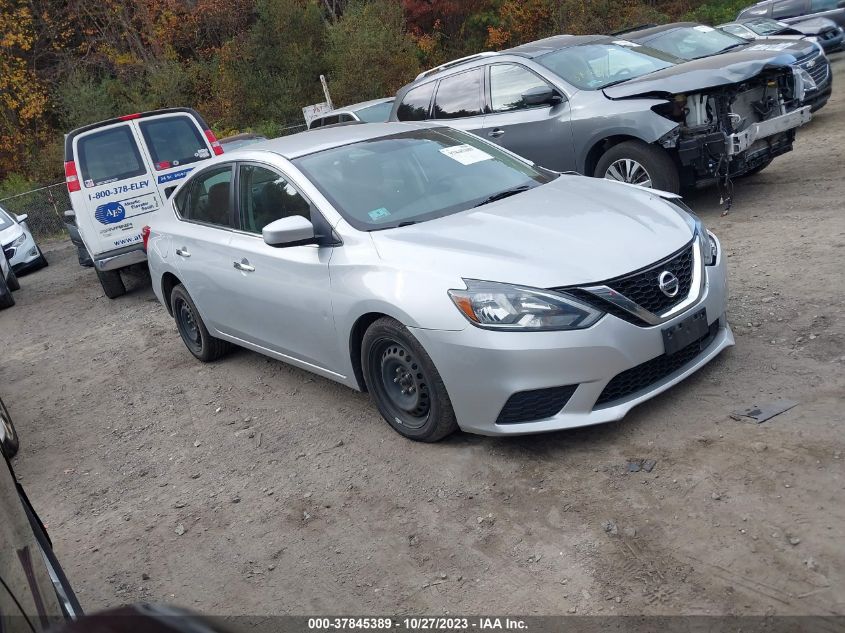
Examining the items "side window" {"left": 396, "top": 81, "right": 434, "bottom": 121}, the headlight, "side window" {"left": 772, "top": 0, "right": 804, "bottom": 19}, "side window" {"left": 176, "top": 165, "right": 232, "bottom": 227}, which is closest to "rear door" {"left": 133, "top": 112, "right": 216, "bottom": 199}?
"side window" {"left": 396, "top": 81, "right": 434, "bottom": 121}

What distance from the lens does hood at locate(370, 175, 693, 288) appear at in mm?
4328

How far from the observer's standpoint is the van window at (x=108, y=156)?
10.3 m

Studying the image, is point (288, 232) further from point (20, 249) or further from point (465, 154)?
point (20, 249)

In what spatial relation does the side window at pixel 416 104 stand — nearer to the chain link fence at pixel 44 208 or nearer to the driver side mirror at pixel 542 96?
the driver side mirror at pixel 542 96

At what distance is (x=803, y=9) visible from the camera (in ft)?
63.3

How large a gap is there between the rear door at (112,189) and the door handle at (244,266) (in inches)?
196

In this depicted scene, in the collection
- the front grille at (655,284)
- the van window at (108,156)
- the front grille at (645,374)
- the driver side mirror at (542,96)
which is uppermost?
the van window at (108,156)

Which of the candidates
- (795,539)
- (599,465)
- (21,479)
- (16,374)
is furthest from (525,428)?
(16,374)

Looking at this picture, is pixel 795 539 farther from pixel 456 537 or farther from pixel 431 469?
pixel 431 469

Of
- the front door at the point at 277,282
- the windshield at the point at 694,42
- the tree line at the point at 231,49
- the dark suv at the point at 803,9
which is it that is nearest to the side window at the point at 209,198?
the front door at the point at 277,282

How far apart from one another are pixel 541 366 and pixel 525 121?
534cm

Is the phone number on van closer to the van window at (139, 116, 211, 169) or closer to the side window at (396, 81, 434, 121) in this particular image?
the van window at (139, 116, 211, 169)

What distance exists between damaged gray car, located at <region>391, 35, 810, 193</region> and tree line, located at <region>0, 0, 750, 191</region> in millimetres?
16727

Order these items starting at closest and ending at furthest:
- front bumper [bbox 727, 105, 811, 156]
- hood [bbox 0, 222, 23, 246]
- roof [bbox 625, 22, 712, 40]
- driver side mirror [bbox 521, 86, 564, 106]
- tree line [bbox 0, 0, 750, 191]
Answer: front bumper [bbox 727, 105, 811, 156]
driver side mirror [bbox 521, 86, 564, 106]
roof [bbox 625, 22, 712, 40]
hood [bbox 0, 222, 23, 246]
tree line [bbox 0, 0, 750, 191]
